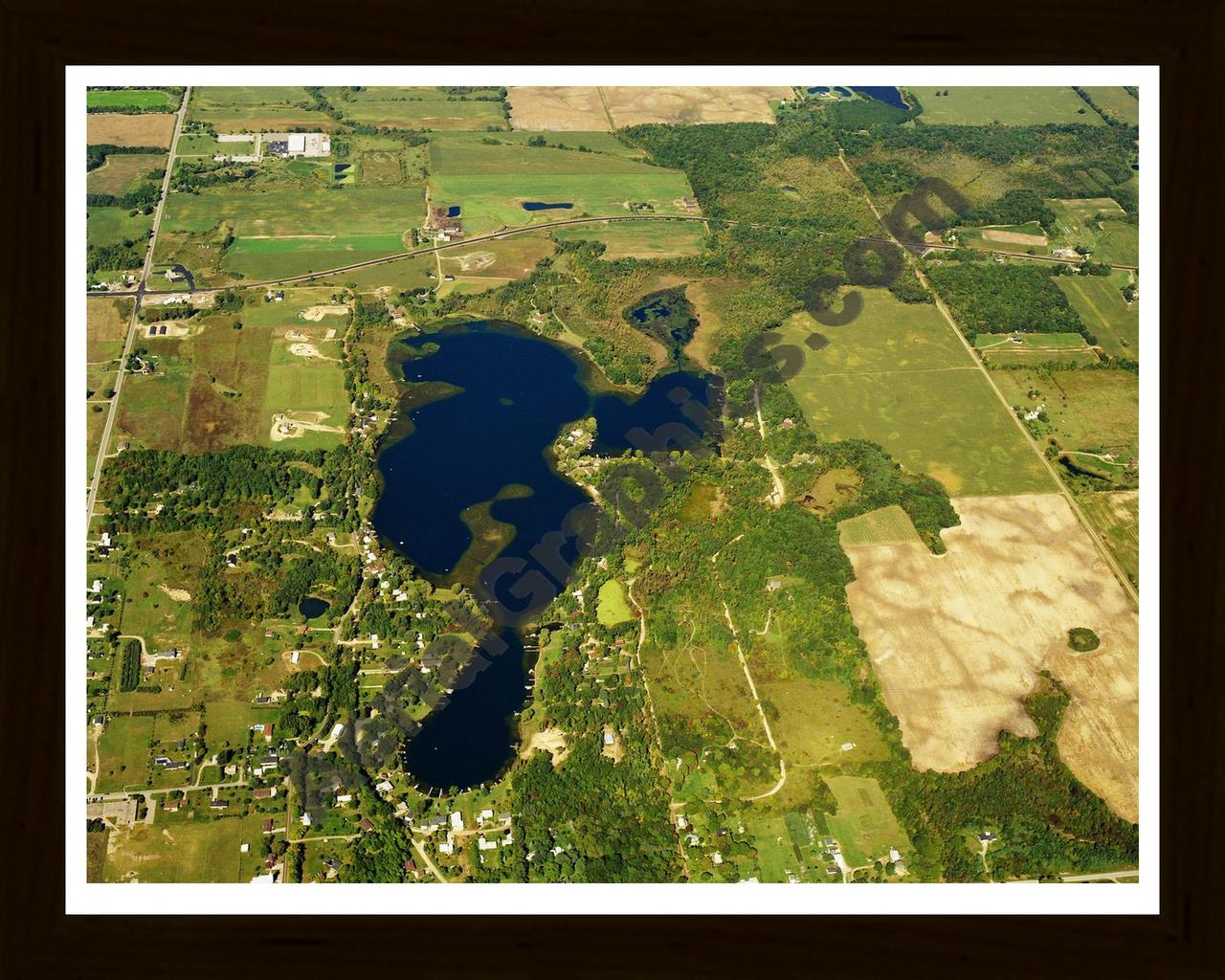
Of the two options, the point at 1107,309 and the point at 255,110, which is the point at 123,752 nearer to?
the point at 255,110

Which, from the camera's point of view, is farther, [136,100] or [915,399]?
[136,100]

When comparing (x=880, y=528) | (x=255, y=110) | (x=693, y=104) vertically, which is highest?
(x=693, y=104)

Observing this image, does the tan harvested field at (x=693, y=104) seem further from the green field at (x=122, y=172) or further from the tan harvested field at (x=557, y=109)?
the green field at (x=122, y=172)

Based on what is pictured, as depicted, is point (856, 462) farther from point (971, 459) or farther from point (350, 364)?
point (350, 364)

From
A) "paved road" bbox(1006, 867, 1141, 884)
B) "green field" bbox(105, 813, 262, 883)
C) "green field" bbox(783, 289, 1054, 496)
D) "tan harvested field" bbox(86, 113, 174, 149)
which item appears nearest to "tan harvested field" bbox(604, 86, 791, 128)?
"green field" bbox(783, 289, 1054, 496)

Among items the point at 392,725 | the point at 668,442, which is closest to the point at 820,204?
the point at 668,442

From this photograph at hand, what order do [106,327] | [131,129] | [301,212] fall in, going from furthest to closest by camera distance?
[131,129] < [301,212] < [106,327]

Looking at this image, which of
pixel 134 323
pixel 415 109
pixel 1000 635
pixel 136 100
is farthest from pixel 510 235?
pixel 1000 635
